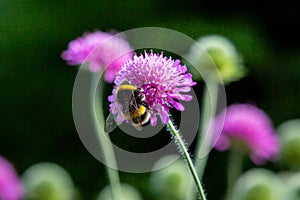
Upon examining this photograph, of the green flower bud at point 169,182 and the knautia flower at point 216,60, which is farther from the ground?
the knautia flower at point 216,60

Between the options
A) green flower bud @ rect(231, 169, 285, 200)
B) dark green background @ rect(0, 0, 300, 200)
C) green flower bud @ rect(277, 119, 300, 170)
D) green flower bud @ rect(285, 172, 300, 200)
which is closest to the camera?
green flower bud @ rect(285, 172, 300, 200)

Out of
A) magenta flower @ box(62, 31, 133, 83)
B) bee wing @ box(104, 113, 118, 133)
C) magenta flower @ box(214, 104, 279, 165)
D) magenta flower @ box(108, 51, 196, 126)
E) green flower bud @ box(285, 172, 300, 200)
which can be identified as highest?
magenta flower @ box(62, 31, 133, 83)

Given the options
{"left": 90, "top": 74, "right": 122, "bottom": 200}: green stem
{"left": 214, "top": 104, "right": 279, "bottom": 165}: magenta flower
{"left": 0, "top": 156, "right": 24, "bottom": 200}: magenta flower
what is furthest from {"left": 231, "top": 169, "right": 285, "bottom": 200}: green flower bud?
{"left": 0, "top": 156, "right": 24, "bottom": 200}: magenta flower

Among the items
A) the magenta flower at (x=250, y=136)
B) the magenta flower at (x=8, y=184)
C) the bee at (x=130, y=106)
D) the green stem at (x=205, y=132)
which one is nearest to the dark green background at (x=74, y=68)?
the magenta flower at (x=8, y=184)

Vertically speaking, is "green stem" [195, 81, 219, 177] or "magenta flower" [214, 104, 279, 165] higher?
"green stem" [195, 81, 219, 177]

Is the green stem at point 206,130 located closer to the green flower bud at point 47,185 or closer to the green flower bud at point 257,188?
the green flower bud at point 257,188

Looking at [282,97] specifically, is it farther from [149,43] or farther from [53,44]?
[53,44]

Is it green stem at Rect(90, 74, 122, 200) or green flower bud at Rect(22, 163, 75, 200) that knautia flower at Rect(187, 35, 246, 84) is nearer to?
green stem at Rect(90, 74, 122, 200)

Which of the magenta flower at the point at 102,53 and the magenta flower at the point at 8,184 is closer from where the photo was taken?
the magenta flower at the point at 102,53
